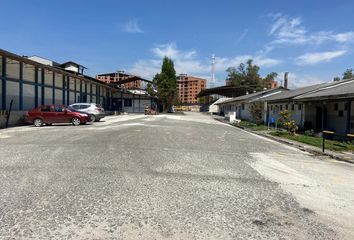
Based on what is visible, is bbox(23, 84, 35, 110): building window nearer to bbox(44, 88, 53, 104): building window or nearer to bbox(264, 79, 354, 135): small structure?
bbox(44, 88, 53, 104): building window

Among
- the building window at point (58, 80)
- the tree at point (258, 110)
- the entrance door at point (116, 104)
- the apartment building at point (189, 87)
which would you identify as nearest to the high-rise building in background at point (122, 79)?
the entrance door at point (116, 104)

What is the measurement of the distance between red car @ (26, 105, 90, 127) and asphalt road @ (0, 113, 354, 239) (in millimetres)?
12958

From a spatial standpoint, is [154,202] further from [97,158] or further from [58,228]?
[97,158]

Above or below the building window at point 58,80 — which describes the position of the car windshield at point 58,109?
below

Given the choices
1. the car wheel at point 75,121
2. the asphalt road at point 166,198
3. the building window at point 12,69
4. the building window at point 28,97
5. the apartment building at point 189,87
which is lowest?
the asphalt road at point 166,198

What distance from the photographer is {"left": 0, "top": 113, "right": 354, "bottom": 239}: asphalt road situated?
14.3 ft

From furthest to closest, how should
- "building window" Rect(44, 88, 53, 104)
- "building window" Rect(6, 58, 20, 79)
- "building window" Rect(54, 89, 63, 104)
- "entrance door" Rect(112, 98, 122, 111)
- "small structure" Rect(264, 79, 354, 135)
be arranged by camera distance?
"entrance door" Rect(112, 98, 122, 111) < "building window" Rect(54, 89, 63, 104) < "building window" Rect(44, 88, 53, 104) < "building window" Rect(6, 58, 20, 79) < "small structure" Rect(264, 79, 354, 135)

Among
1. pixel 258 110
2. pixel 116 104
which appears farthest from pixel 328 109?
pixel 116 104

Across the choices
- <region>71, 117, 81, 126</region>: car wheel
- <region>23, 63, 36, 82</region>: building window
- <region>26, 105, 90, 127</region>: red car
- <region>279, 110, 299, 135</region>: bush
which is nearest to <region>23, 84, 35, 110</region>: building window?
<region>23, 63, 36, 82</region>: building window

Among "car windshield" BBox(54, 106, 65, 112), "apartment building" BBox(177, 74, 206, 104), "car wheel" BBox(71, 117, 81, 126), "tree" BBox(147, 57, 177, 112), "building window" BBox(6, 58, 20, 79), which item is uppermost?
"apartment building" BBox(177, 74, 206, 104)

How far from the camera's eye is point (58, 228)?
427cm

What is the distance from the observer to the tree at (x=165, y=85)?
259ft

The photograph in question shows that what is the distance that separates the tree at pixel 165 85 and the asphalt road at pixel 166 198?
68.3m

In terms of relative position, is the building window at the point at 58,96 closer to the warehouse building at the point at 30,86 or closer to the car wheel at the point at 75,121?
the warehouse building at the point at 30,86
